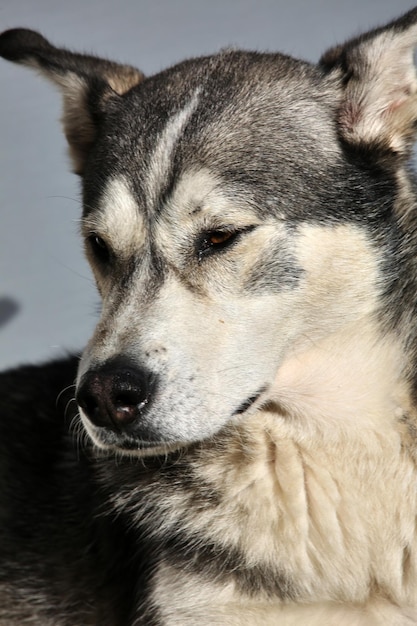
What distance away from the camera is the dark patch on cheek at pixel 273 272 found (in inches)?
122

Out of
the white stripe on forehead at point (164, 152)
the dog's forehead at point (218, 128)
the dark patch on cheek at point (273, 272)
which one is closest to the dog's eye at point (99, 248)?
the dog's forehead at point (218, 128)

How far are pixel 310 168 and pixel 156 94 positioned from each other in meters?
0.69

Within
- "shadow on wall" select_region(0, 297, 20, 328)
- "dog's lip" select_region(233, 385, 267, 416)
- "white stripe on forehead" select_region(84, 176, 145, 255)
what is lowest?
"shadow on wall" select_region(0, 297, 20, 328)

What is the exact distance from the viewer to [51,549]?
3.85 meters

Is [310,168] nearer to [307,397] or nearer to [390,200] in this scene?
[390,200]

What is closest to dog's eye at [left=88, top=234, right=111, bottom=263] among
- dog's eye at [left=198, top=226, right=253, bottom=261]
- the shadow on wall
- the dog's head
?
the dog's head

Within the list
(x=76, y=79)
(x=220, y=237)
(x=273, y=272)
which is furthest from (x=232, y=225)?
(x=76, y=79)

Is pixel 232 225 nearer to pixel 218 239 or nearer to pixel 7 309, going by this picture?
pixel 218 239

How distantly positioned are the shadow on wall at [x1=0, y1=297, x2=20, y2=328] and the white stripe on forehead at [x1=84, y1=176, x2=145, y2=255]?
2919mm

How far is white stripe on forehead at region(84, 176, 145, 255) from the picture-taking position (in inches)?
127

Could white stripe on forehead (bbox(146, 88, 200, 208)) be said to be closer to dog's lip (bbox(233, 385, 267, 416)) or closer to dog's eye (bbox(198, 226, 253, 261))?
dog's eye (bbox(198, 226, 253, 261))

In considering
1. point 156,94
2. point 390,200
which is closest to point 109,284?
point 156,94

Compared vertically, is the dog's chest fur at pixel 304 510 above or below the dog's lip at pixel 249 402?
below

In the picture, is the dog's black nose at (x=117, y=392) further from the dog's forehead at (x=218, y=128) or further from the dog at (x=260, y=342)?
the dog's forehead at (x=218, y=128)
